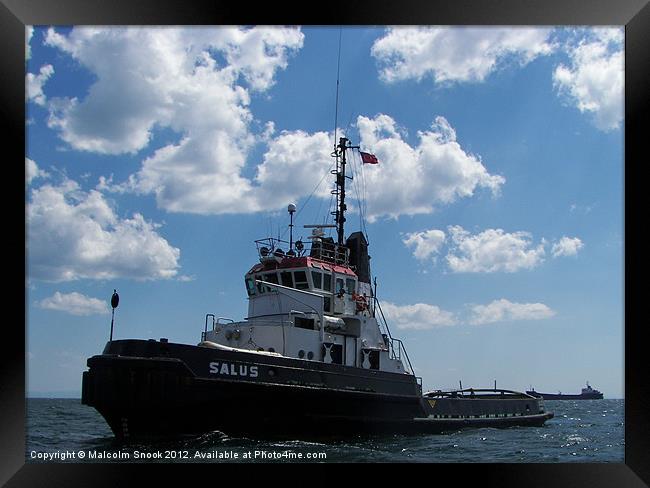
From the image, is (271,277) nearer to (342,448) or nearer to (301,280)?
(301,280)

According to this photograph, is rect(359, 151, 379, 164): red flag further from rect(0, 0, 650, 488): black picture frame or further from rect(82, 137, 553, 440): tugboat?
rect(0, 0, 650, 488): black picture frame

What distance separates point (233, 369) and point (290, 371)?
1094 mm

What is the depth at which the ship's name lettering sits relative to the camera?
10.9 m

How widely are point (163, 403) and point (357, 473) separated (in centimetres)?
424

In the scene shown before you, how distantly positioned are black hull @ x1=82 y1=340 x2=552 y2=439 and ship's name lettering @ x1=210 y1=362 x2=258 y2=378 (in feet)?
0.05

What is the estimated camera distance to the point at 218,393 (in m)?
10.9

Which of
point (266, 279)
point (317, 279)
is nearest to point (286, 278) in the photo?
point (266, 279)

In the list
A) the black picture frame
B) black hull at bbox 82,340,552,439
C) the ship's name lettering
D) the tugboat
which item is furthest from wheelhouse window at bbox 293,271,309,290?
the black picture frame

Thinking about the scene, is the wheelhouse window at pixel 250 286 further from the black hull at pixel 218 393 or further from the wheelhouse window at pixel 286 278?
the black hull at pixel 218 393

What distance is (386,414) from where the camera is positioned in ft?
44.6
